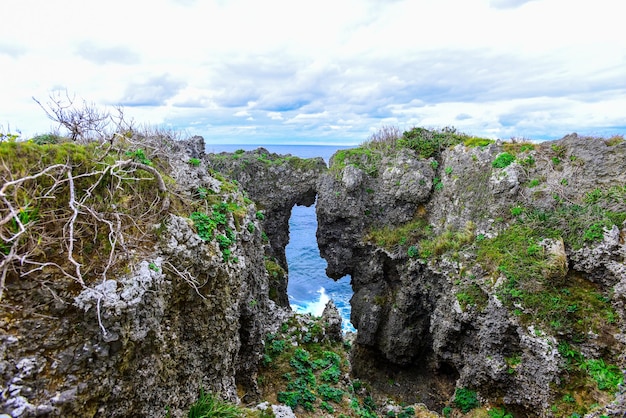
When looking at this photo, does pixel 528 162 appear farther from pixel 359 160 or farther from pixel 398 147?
pixel 359 160

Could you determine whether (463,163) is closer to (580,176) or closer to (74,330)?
(580,176)

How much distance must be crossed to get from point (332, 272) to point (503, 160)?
13.3m

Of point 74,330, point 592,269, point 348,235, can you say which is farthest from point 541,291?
point 74,330

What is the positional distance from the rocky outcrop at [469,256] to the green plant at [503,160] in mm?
74

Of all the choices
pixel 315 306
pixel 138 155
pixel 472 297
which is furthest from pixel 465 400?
pixel 315 306

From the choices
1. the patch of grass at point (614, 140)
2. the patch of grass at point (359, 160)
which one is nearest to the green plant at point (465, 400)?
the patch of grass at point (614, 140)

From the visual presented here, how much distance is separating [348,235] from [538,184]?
1145 cm


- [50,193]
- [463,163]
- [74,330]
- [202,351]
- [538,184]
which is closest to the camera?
[74,330]

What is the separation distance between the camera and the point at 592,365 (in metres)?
11.3

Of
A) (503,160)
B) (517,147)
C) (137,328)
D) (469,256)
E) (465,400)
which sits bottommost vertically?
(465,400)

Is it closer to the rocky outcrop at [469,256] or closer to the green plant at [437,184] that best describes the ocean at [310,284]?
the rocky outcrop at [469,256]

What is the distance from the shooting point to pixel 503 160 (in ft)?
57.1

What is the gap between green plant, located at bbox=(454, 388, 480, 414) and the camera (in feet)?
48.0

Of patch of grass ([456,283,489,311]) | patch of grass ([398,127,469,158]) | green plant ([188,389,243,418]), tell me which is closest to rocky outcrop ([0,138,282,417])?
A: green plant ([188,389,243,418])
